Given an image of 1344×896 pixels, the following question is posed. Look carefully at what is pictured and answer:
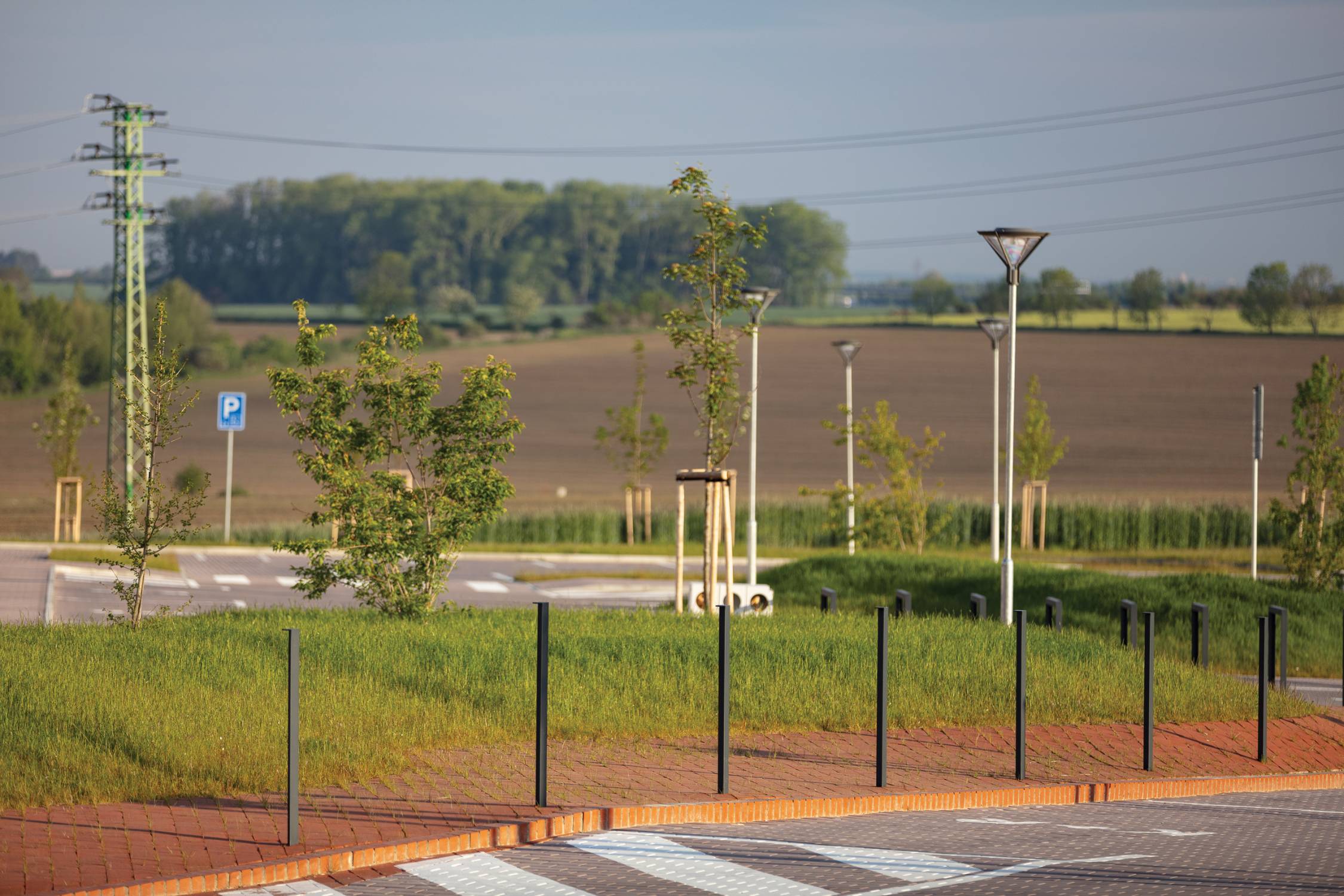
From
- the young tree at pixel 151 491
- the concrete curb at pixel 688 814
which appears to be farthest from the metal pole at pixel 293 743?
the young tree at pixel 151 491

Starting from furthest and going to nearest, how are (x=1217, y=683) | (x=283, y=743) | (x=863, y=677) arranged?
(x=1217, y=683), (x=863, y=677), (x=283, y=743)

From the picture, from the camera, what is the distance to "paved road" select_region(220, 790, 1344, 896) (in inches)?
310

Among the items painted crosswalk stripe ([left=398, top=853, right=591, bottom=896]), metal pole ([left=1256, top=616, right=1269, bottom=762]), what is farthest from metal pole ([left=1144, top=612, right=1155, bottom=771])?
painted crosswalk stripe ([left=398, top=853, right=591, bottom=896])

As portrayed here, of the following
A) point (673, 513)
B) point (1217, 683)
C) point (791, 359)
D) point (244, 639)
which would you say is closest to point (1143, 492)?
point (673, 513)

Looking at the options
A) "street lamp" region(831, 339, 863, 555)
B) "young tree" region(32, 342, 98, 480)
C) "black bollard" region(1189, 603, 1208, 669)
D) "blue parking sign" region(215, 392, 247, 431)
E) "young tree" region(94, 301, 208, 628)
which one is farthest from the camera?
"young tree" region(32, 342, 98, 480)

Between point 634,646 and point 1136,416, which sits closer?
point 634,646

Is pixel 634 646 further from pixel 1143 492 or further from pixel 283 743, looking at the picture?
pixel 1143 492

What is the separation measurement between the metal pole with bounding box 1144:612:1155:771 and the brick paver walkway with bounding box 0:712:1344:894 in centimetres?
12

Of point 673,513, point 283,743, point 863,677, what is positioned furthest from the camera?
point 673,513

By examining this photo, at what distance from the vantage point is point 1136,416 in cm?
7212

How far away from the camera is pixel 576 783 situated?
33.0 ft

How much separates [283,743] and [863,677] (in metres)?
5.23

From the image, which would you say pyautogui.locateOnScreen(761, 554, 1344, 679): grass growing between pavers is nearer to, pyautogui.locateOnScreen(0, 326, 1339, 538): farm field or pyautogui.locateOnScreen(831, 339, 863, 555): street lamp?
pyautogui.locateOnScreen(831, 339, 863, 555): street lamp

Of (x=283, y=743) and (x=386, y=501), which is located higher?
(x=386, y=501)
